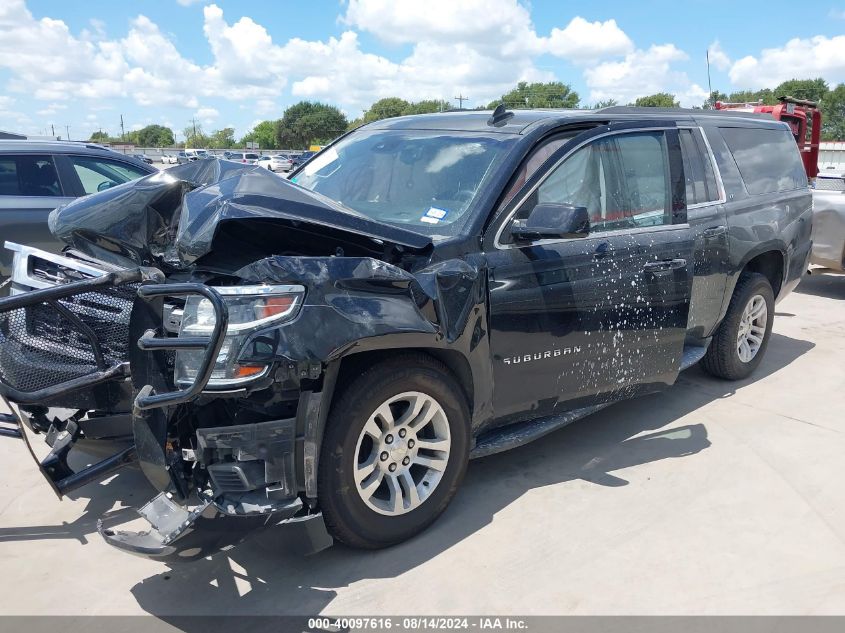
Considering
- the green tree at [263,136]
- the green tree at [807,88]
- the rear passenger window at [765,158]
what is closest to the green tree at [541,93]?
the green tree at [807,88]

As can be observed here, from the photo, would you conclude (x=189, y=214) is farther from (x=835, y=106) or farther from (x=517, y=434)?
(x=835, y=106)

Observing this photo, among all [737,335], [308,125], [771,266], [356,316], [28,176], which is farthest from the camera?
[308,125]

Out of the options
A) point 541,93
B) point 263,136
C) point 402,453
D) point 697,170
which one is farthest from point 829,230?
point 263,136

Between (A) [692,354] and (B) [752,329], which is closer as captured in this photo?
(A) [692,354]

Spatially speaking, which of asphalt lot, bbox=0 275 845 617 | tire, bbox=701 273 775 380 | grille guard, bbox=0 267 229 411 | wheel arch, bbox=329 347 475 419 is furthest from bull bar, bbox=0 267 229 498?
tire, bbox=701 273 775 380

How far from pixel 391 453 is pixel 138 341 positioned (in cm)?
118

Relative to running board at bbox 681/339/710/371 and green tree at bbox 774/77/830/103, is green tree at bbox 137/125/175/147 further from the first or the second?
running board at bbox 681/339/710/371

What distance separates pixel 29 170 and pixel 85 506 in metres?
4.64

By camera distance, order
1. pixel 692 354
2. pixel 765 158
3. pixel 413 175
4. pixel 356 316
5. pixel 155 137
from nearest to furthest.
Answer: pixel 356 316
pixel 413 175
pixel 692 354
pixel 765 158
pixel 155 137

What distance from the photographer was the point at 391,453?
10.5 feet

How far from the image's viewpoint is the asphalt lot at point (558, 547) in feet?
9.69

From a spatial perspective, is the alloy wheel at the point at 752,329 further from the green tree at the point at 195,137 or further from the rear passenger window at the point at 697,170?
the green tree at the point at 195,137

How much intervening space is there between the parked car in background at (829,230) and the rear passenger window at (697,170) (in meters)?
4.65

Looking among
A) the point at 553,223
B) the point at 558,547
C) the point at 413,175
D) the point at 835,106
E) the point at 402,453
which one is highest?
the point at 835,106
